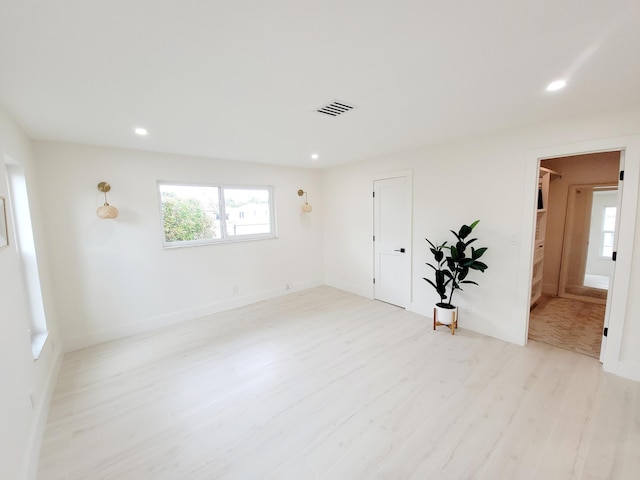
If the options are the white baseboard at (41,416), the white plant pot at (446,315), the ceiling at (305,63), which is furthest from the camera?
the white plant pot at (446,315)

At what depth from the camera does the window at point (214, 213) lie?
→ 3.86 meters

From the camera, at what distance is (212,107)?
221 cm

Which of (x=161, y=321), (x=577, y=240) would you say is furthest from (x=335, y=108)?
(x=577, y=240)

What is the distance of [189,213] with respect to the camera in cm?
403

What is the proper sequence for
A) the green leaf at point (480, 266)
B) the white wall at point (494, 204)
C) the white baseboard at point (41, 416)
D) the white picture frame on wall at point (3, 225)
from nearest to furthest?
the white baseboard at point (41, 416) < the white picture frame on wall at point (3, 225) < the white wall at point (494, 204) < the green leaf at point (480, 266)

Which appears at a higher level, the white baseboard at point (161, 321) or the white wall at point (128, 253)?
the white wall at point (128, 253)

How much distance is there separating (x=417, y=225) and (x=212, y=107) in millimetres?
2991

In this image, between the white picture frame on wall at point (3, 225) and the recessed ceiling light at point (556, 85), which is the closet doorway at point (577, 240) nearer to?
the recessed ceiling light at point (556, 85)

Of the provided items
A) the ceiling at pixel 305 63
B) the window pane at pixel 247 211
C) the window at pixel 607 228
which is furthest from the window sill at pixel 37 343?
the window at pixel 607 228

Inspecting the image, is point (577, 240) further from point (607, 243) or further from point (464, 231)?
point (464, 231)

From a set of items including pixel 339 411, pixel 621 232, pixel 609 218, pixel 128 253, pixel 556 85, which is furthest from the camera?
pixel 609 218

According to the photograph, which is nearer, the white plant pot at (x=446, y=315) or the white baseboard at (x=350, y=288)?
the white plant pot at (x=446, y=315)

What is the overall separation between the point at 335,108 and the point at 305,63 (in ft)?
2.44

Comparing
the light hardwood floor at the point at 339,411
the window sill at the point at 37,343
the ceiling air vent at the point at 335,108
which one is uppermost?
the ceiling air vent at the point at 335,108
